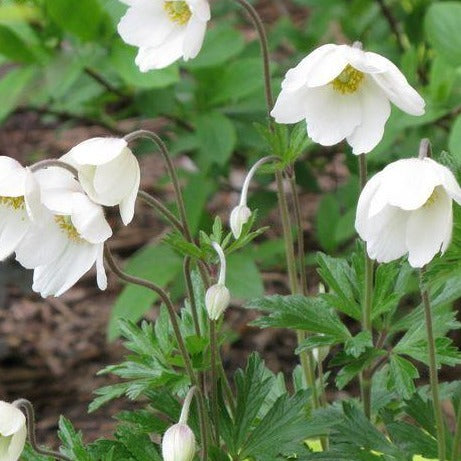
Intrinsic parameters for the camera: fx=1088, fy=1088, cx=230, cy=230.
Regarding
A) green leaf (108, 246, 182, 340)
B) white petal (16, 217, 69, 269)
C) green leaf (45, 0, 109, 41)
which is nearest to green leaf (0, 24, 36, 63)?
green leaf (45, 0, 109, 41)

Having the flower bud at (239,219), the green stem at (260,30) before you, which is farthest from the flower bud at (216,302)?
the green stem at (260,30)

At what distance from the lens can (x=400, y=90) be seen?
5.01 ft

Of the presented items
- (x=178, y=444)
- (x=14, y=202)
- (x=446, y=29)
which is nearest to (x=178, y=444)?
(x=178, y=444)

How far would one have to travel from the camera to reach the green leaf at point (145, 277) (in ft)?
9.41

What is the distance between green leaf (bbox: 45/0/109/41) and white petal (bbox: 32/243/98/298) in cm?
116

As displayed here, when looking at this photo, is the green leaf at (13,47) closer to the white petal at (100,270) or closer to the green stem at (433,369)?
the white petal at (100,270)

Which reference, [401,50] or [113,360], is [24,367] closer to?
[113,360]

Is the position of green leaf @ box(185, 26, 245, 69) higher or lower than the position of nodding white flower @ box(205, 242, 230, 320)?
lower

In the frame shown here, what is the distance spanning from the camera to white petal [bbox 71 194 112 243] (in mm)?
1482

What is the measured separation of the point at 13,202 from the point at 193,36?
40 cm

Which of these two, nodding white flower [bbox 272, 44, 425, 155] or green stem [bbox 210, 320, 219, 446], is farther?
green stem [bbox 210, 320, 219, 446]

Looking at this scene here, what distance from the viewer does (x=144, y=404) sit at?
3449 mm

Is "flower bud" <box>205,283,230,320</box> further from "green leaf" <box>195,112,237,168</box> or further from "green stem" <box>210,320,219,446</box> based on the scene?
"green leaf" <box>195,112,237,168</box>

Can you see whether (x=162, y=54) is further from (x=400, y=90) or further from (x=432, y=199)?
(x=432, y=199)
